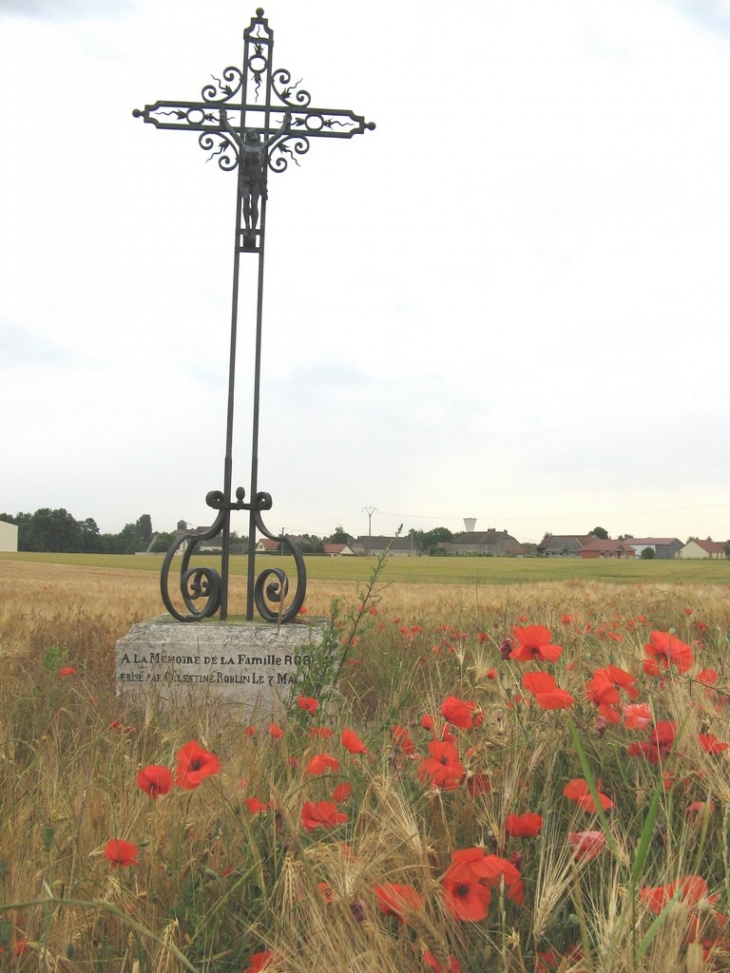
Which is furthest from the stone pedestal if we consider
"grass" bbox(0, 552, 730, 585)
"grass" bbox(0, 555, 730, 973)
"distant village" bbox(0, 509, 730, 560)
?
"distant village" bbox(0, 509, 730, 560)

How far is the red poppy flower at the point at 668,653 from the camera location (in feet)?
7.09

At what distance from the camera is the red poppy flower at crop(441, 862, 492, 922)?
4.49 ft

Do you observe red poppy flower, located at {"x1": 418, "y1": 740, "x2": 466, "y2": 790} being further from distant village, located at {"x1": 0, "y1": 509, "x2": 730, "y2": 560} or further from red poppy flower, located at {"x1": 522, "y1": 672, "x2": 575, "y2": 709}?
distant village, located at {"x1": 0, "y1": 509, "x2": 730, "y2": 560}

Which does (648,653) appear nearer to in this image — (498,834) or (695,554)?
(498,834)

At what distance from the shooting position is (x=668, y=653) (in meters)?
2.23

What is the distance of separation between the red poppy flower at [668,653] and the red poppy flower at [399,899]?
3.33 ft

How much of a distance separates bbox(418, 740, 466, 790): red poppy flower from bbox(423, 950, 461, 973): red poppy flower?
366 millimetres

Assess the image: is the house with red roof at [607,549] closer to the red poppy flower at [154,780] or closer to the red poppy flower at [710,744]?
the red poppy flower at [710,744]

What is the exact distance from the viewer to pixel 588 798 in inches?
64.4

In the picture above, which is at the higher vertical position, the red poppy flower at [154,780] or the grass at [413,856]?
the red poppy flower at [154,780]

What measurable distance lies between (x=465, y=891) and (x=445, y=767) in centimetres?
37

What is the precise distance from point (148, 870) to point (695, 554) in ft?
279

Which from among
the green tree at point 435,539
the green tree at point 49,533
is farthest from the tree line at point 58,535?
the green tree at point 435,539

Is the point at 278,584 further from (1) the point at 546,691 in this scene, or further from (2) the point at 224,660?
(1) the point at 546,691
